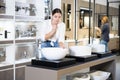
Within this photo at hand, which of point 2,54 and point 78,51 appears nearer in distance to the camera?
point 78,51

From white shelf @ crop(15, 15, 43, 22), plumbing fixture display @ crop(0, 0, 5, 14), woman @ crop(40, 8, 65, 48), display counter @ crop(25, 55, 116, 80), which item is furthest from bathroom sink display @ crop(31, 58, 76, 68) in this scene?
white shelf @ crop(15, 15, 43, 22)

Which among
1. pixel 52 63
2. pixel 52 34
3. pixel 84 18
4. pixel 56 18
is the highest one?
pixel 84 18

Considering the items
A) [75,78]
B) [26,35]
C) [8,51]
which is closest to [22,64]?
[8,51]

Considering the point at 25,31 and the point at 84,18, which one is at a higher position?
the point at 84,18

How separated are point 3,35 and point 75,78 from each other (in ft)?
7.63

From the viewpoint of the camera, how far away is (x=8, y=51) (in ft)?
14.6

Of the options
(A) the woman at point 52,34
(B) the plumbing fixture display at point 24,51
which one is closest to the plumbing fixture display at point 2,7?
(B) the plumbing fixture display at point 24,51

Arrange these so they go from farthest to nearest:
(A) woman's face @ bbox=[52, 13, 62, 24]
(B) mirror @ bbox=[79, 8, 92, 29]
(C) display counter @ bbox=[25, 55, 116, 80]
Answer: (B) mirror @ bbox=[79, 8, 92, 29]
(A) woman's face @ bbox=[52, 13, 62, 24]
(C) display counter @ bbox=[25, 55, 116, 80]

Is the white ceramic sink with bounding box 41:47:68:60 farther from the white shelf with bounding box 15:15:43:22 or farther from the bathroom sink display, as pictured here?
the white shelf with bounding box 15:15:43:22

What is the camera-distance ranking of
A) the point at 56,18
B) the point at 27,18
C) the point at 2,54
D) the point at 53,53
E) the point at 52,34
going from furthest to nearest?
the point at 27,18, the point at 2,54, the point at 52,34, the point at 56,18, the point at 53,53

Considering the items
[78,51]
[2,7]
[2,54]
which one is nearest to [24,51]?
[2,54]

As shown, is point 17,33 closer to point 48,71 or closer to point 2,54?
point 2,54

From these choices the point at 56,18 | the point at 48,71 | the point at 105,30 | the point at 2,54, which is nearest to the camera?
the point at 48,71

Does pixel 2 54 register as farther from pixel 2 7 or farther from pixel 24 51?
pixel 2 7
